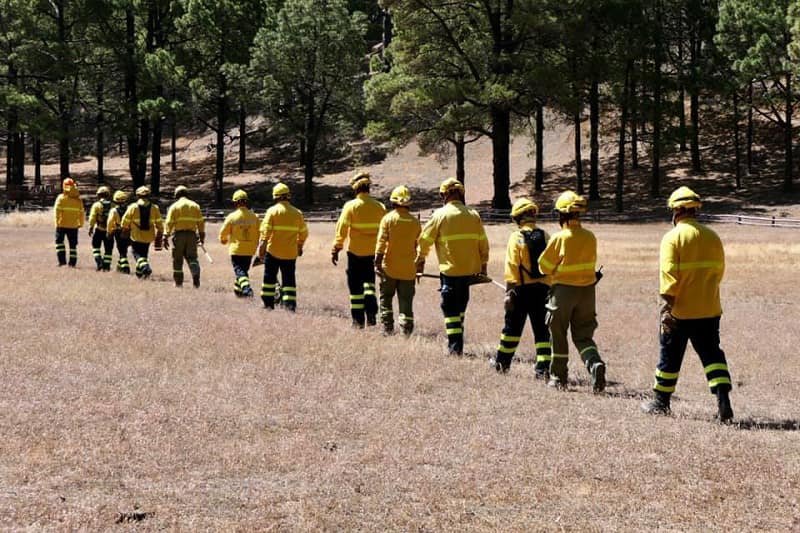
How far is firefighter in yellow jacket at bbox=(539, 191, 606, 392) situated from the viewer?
866 centimetres

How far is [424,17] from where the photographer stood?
128ft

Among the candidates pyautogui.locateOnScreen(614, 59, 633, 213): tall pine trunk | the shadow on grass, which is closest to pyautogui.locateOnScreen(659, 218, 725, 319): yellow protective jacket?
the shadow on grass

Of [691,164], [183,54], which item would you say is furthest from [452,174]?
[183,54]

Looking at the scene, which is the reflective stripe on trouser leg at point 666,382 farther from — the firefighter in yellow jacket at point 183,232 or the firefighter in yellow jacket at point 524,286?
the firefighter in yellow jacket at point 183,232

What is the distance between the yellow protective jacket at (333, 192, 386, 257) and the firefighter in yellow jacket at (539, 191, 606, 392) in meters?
3.76

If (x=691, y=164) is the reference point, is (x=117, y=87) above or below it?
above

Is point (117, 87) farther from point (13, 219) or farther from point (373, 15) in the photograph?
point (373, 15)

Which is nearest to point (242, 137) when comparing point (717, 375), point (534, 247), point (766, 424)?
point (534, 247)

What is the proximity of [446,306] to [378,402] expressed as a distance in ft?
9.91

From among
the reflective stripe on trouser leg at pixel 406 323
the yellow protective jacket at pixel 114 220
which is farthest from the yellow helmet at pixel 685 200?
the yellow protective jacket at pixel 114 220

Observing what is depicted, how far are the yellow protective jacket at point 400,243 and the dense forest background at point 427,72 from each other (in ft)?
83.5

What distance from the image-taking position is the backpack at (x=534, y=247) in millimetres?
9203

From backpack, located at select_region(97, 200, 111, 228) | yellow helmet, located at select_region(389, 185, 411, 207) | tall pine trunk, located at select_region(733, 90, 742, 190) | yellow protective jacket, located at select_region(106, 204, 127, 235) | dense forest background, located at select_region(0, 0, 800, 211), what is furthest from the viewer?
tall pine trunk, located at select_region(733, 90, 742, 190)

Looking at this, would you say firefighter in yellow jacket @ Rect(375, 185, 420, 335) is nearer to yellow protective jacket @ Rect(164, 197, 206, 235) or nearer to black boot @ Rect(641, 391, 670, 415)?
black boot @ Rect(641, 391, 670, 415)
